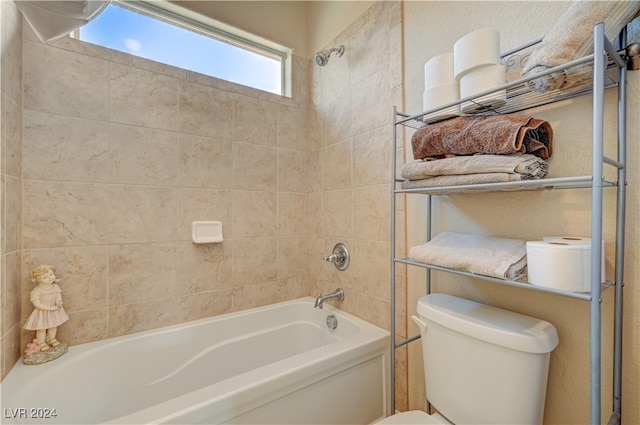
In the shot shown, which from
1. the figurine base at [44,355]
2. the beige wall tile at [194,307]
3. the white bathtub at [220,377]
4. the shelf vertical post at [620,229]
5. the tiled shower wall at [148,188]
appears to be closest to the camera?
the shelf vertical post at [620,229]

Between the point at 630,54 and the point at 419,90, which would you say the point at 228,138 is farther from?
the point at 630,54

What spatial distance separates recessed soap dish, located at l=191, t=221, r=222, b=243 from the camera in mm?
1616

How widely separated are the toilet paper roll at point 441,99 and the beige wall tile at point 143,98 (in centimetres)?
132

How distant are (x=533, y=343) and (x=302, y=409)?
857 millimetres

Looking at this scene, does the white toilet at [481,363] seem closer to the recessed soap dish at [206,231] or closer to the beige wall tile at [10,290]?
the recessed soap dish at [206,231]

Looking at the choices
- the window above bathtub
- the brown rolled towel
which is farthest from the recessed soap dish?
the brown rolled towel

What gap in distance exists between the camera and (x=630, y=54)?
738mm

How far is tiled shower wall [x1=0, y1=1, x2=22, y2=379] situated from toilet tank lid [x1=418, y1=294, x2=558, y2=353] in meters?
Result: 1.59

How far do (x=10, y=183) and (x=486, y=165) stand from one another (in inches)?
68.2

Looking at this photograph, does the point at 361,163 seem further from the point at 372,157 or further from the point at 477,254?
the point at 477,254

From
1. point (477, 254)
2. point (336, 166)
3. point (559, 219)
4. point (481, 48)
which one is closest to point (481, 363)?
point (477, 254)

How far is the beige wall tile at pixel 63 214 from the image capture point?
4.10 ft

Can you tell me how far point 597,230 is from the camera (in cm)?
60

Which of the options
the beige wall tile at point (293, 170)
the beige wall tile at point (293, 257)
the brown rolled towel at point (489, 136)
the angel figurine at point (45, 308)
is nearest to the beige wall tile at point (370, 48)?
the beige wall tile at point (293, 170)
